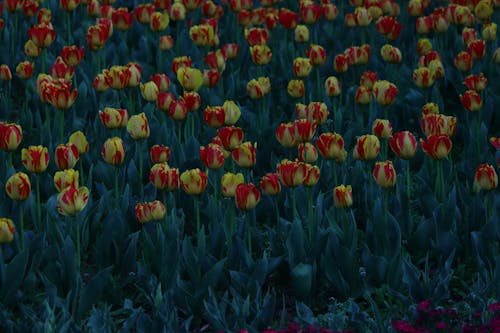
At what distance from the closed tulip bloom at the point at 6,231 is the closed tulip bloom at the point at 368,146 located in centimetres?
150

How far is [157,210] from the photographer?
416cm

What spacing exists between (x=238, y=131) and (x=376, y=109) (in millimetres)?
1558

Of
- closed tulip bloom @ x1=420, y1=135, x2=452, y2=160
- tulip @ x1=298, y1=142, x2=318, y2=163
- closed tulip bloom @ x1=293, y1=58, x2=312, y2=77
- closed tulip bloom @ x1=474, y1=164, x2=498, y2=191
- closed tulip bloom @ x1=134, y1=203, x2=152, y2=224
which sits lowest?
closed tulip bloom @ x1=134, y1=203, x2=152, y2=224

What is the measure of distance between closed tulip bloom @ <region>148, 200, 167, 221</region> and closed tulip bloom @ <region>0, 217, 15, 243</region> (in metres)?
0.55

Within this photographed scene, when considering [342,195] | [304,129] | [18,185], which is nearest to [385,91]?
[304,129]

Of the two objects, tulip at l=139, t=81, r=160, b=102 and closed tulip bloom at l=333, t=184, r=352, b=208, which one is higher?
tulip at l=139, t=81, r=160, b=102

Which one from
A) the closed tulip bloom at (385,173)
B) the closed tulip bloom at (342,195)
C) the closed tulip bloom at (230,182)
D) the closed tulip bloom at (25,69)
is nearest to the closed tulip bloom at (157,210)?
the closed tulip bloom at (230,182)

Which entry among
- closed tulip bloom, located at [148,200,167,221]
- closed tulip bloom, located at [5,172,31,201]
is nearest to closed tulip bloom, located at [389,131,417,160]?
closed tulip bloom, located at [148,200,167,221]

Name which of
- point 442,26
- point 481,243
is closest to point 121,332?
point 481,243

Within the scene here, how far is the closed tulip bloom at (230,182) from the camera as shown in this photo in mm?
4157

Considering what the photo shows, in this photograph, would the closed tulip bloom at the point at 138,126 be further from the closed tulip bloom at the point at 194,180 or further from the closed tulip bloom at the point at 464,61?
the closed tulip bloom at the point at 464,61

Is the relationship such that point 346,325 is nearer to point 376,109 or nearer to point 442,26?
point 376,109

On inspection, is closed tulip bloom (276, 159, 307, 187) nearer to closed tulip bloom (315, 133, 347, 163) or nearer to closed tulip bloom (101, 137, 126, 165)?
closed tulip bloom (315, 133, 347, 163)

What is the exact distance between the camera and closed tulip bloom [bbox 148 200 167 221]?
415 centimetres
